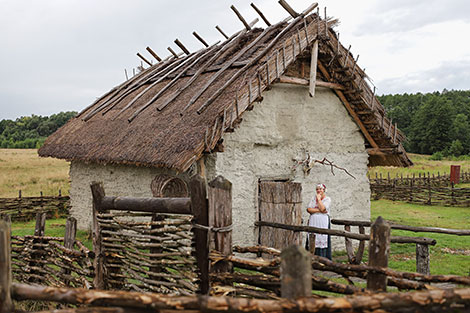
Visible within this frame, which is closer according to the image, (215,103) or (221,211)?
(221,211)

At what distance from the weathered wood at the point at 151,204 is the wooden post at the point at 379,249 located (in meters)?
1.53

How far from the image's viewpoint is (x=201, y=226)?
3820mm

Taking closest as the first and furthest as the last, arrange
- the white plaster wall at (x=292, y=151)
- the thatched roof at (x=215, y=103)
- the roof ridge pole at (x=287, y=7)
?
1. the thatched roof at (x=215, y=103)
2. the white plaster wall at (x=292, y=151)
3. the roof ridge pole at (x=287, y=7)

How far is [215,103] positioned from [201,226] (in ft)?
15.4

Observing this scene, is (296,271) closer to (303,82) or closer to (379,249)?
(379,249)

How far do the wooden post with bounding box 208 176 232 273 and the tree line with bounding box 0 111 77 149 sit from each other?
56836 mm

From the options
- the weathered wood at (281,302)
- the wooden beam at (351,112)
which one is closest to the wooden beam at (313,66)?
the wooden beam at (351,112)

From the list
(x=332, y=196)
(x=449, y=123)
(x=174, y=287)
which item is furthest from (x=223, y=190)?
(x=449, y=123)

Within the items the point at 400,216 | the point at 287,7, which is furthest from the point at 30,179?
the point at 287,7

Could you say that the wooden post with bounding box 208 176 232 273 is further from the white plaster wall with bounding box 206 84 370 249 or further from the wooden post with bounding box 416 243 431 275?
the white plaster wall with bounding box 206 84 370 249

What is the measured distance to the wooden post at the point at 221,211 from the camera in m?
3.76

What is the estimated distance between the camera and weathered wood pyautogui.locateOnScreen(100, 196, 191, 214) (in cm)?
394

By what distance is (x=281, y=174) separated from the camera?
8.88 meters

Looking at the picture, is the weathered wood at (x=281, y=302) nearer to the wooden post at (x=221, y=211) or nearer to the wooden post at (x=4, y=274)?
the wooden post at (x=4, y=274)
